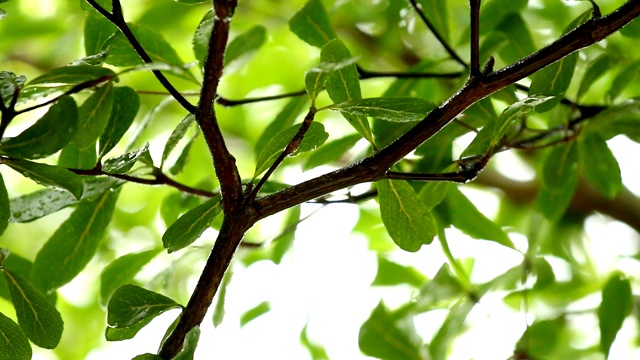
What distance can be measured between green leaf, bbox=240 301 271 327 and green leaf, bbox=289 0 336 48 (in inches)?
13.7

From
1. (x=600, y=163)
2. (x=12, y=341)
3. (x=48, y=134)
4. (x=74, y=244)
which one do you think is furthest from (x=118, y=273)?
(x=600, y=163)

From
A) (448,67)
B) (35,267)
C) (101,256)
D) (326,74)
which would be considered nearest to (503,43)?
(448,67)

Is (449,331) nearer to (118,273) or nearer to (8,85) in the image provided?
(118,273)

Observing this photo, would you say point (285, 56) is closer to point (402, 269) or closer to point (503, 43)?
point (402, 269)

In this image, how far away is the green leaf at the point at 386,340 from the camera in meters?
0.65

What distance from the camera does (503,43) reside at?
1.91 feet

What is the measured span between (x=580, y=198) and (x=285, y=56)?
424 millimetres

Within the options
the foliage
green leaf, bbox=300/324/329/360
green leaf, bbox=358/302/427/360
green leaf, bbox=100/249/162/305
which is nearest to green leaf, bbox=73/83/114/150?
the foliage

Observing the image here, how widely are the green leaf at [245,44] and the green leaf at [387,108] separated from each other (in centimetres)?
25

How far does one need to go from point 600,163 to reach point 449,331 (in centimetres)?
19

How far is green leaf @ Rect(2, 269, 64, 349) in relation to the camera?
1.40ft

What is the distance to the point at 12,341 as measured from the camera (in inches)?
16.5

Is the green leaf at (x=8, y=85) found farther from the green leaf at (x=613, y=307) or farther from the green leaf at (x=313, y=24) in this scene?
the green leaf at (x=613, y=307)

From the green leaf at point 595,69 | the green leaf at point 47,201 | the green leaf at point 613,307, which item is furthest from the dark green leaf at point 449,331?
the green leaf at point 47,201
